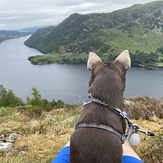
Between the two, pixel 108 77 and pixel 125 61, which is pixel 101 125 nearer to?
pixel 108 77

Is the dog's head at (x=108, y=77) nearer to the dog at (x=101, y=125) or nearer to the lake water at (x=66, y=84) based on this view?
the dog at (x=101, y=125)

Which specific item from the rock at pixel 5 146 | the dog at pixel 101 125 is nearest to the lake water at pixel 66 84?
the rock at pixel 5 146

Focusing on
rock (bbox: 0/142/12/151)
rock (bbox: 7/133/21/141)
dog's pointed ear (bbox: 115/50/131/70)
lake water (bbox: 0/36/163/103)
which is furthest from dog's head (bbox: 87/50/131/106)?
lake water (bbox: 0/36/163/103)

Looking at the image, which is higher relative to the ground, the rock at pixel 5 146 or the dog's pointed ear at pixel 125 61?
the dog's pointed ear at pixel 125 61

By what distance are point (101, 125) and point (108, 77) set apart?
55 centimetres

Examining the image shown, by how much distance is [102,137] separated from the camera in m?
2.29

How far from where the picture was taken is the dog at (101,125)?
2252 mm

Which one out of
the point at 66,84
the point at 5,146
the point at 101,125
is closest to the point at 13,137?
the point at 5,146

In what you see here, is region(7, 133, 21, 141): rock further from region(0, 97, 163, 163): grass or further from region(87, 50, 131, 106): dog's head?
region(87, 50, 131, 106): dog's head

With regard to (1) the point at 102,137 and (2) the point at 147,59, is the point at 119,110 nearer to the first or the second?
(1) the point at 102,137

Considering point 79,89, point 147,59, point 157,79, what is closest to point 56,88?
point 79,89

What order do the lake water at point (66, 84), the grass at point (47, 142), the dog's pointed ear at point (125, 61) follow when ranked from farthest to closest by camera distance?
the lake water at point (66, 84), the grass at point (47, 142), the dog's pointed ear at point (125, 61)

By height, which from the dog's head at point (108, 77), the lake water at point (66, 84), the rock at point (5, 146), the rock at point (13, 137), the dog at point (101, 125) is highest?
the dog's head at point (108, 77)

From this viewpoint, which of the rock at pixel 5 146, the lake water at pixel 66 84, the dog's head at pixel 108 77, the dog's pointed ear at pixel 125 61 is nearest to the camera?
the dog's head at pixel 108 77
